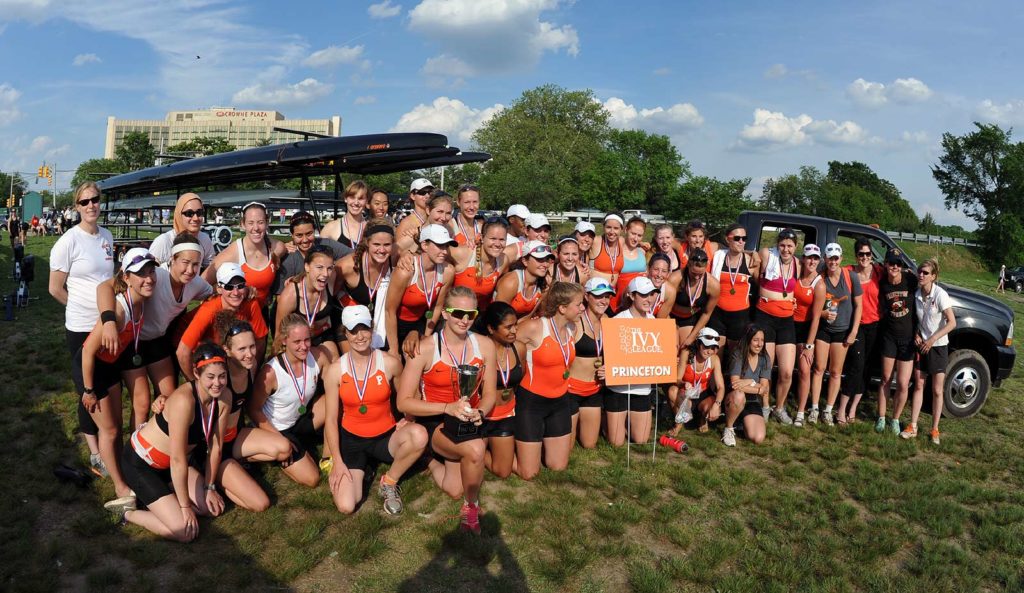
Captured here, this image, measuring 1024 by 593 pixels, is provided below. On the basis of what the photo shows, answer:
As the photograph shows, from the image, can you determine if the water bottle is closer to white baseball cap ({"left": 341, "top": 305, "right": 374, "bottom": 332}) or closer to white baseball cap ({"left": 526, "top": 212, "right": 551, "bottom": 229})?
white baseball cap ({"left": 526, "top": 212, "right": 551, "bottom": 229})

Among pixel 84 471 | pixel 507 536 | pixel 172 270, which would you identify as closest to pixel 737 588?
pixel 507 536

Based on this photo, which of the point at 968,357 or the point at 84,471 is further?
the point at 968,357

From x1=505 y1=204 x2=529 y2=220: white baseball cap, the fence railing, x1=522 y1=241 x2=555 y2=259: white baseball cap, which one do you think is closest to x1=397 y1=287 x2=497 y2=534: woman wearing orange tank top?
x1=522 y1=241 x2=555 y2=259: white baseball cap

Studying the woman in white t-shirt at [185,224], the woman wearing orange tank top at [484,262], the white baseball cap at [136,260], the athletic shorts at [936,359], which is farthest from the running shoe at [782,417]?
the white baseball cap at [136,260]

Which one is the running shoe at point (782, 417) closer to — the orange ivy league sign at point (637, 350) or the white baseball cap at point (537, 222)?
the orange ivy league sign at point (637, 350)

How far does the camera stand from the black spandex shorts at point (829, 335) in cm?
664

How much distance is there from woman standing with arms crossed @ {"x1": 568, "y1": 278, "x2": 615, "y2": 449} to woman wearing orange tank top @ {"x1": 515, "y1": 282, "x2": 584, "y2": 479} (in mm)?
175

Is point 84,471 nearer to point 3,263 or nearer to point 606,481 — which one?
point 606,481

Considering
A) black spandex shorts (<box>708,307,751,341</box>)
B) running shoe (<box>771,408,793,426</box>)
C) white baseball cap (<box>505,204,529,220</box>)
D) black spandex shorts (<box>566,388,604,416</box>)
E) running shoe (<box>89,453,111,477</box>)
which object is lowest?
running shoe (<box>89,453,111,477</box>)

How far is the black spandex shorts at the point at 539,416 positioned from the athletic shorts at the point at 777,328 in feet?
8.47

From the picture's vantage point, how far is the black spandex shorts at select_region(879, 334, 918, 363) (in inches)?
261

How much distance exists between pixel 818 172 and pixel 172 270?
341 ft

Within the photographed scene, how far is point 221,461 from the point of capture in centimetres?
451

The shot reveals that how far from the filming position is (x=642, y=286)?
18.4 feet
